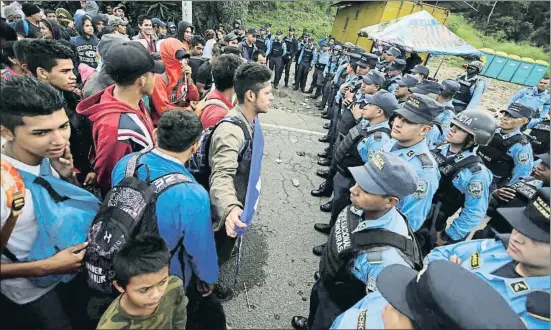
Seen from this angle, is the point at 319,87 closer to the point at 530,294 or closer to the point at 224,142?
the point at 224,142

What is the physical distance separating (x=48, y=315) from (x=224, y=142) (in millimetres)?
1507

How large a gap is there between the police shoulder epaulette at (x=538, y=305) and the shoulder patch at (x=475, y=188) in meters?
1.39

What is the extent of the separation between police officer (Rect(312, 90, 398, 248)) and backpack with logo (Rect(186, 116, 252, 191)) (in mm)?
1696

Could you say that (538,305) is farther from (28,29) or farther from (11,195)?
(28,29)

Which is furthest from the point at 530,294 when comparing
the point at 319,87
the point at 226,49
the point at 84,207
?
the point at 319,87

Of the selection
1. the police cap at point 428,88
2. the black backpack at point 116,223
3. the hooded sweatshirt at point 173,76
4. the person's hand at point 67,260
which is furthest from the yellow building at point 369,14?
the person's hand at point 67,260

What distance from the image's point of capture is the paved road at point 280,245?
2.89 m

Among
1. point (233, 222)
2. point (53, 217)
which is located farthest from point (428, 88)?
point (53, 217)

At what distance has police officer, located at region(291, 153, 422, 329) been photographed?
1754 mm

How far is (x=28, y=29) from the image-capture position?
17.3 ft

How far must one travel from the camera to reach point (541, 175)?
9.65 ft

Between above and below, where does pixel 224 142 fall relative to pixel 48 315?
above

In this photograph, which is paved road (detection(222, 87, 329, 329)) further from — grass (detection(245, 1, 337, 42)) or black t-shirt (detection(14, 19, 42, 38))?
grass (detection(245, 1, 337, 42))

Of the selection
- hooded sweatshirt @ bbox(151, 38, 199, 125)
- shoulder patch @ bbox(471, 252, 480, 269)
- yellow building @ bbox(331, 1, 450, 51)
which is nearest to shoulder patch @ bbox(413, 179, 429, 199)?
shoulder patch @ bbox(471, 252, 480, 269)
